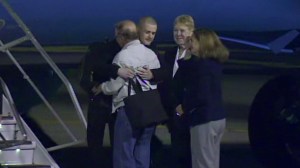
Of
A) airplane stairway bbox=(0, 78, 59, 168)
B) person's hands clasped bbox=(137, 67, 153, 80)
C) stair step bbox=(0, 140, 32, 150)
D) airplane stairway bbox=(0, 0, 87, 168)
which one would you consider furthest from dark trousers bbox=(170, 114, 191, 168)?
stair step bbox=(0, 140, 32, 150)

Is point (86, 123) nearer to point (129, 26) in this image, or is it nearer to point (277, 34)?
point (129, 26)

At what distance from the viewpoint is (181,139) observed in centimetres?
777

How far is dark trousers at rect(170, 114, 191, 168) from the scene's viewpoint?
297 inches

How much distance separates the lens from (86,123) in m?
8.20

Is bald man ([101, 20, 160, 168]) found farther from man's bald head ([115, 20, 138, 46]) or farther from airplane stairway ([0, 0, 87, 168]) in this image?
airplane stairway ([0, 0, 87, 168])

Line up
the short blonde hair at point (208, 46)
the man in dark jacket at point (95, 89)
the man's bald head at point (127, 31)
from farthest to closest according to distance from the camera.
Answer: the man in dark jacket at point (95, 89), the man's bald head at point (127, 31), the short blonde hair at point (208, 46)

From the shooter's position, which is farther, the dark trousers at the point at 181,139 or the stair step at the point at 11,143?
the dark trousers at the point at 181,139

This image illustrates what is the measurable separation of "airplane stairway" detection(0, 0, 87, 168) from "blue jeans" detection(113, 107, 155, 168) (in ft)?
1.59

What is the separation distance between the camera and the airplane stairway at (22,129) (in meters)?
7.45

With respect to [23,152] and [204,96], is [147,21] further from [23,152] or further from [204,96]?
[23,152]

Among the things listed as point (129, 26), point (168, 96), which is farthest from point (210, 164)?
point (129, 26)

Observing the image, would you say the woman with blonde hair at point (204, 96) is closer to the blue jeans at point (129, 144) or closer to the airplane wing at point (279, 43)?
the blue jeans at point (129, 144)

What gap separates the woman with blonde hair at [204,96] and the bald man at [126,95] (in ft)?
1.12

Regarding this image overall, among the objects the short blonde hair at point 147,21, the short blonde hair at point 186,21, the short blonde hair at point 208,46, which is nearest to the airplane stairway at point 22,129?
the short blonde hair at point 147,21
